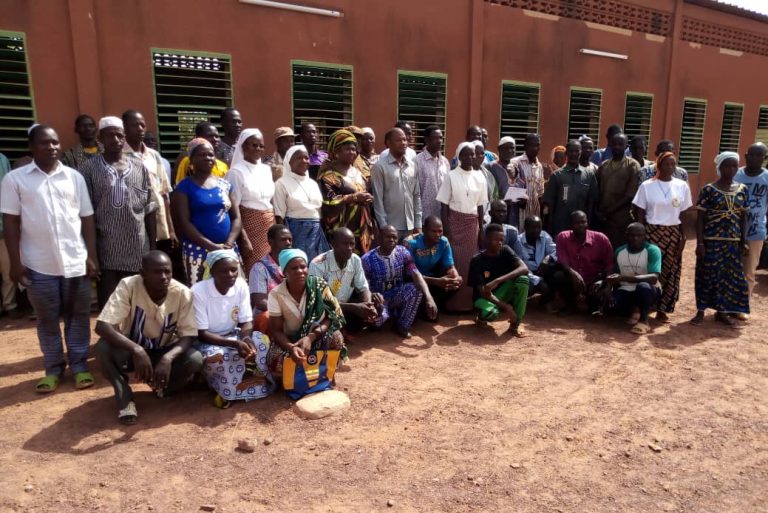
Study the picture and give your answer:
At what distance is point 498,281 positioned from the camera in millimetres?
4957

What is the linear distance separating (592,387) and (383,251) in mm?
2030

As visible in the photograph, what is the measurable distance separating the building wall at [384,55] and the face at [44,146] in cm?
231

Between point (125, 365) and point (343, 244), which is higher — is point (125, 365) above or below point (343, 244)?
below

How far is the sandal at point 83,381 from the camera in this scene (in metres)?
3.71

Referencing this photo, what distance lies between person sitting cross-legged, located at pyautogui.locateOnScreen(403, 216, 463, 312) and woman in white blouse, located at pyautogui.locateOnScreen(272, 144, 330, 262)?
0.98m

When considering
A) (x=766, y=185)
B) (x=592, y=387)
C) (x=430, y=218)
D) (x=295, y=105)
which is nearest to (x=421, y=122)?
(x=295, y=105)

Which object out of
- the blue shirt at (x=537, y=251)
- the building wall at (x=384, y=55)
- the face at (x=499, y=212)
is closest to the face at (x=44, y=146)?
the building wall at (x=384, y=55)

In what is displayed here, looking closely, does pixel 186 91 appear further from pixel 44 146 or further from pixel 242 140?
pixel 44 146

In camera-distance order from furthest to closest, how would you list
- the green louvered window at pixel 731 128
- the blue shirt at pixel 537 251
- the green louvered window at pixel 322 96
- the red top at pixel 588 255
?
→ the green louvered window at pixel 731 128, the green louvered window at pixel 322 96, the blue shirt at pixel 537 251, the red top at pixel 588 255

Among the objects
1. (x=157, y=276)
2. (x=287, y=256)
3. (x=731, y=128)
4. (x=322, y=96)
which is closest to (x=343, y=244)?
(x=287, y=256)

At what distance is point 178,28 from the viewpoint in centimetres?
594

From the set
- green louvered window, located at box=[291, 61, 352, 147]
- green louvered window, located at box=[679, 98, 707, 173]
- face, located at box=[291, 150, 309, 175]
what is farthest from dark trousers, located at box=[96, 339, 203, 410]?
green louvered window, located at box=[679, 98, 707, 173]

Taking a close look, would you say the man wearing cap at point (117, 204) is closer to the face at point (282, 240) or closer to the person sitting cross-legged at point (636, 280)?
the face at point (282, 240)

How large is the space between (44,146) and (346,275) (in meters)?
2.24
